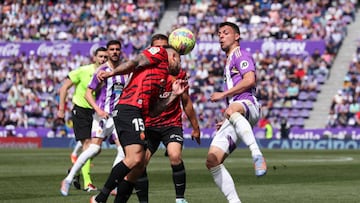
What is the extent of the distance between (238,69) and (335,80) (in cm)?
3217

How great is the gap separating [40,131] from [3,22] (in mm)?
10914

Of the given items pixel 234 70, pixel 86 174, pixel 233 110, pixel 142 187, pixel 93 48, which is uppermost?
pixel 234 70

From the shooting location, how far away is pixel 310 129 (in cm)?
3956

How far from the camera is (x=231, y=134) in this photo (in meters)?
11.4

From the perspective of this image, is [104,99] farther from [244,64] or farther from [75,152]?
[244,64]

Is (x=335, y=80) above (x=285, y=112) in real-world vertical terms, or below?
above

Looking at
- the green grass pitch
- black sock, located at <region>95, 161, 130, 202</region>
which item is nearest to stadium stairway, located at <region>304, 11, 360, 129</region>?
the green grass pitch

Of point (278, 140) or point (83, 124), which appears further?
point (278, 140)

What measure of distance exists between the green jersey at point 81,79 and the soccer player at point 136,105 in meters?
6.11

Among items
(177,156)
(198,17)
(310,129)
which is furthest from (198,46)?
(177,156)

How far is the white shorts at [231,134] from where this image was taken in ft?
37.2

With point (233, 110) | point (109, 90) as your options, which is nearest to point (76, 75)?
point (109, 90)

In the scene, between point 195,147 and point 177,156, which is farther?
point 195,147

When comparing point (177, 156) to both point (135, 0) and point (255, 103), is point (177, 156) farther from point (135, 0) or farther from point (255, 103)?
point (135, 0)
